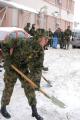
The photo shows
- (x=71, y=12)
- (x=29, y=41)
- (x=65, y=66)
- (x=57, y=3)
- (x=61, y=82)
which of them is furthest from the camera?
(x=71, y=12)

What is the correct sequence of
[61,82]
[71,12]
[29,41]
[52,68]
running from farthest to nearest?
1. [71,12]
2. [52,68]
3. [61,82]
4. [29,41]

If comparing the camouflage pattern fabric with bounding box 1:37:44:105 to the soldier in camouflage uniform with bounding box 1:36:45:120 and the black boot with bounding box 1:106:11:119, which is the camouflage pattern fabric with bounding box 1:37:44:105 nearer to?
the soldier in camouflage uniform with bounding box 1:36:45:120

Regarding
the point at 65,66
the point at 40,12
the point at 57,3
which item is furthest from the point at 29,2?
the point at 65,66

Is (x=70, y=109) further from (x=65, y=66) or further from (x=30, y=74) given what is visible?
(x=65, y=66)

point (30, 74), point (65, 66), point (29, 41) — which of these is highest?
point (29, 41)

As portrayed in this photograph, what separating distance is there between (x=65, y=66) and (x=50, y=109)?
8.62 m

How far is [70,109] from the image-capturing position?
850cm

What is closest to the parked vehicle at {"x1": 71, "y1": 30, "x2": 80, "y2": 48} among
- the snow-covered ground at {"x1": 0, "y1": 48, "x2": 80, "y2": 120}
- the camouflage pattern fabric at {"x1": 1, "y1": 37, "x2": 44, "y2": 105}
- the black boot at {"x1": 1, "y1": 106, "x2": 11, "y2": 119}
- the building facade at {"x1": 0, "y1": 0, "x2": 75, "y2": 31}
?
the building facade at {"x1": 0, "y1": 0, "x2": 75, "y2": 31}

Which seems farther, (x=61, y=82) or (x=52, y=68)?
(x=52, y=68)

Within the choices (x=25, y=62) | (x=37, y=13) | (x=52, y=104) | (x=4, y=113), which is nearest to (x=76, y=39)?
(x=37, y=13)

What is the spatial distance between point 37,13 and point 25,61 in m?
34.0

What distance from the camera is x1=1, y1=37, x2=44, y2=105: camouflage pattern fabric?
23.7ft

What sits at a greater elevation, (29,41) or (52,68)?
(29,41)

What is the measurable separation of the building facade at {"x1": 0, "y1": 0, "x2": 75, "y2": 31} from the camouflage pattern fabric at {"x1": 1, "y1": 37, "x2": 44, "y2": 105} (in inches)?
908
